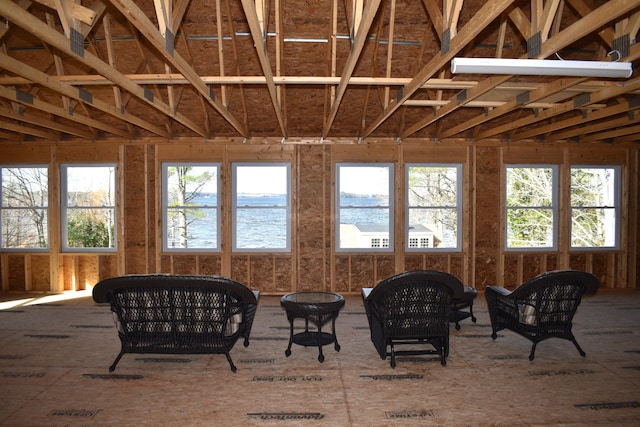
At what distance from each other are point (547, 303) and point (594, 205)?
5328mm

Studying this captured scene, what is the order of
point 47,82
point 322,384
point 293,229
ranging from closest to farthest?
point 322,384
point 47,82
point 293,229

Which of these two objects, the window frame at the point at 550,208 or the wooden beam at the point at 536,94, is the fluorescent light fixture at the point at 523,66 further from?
the window frame at the point at 550,208

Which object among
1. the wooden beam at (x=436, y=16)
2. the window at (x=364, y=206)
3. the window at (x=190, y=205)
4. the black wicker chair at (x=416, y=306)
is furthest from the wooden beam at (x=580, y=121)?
the window at (x=190, y=205)

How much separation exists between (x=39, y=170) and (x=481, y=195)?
895cm

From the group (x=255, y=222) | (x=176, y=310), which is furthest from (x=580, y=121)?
(x=176, y=310)

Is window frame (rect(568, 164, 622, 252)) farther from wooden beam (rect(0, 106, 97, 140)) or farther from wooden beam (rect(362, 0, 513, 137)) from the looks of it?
wooden beam (rect(0, 106, 97, 140))

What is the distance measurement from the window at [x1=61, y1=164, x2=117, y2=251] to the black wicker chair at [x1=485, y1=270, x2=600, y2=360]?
7.26 metres

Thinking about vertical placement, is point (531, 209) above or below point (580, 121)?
below

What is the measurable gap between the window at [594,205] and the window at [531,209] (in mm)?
495

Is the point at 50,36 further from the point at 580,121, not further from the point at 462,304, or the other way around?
the point at 580,121

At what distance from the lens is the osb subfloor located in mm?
3102

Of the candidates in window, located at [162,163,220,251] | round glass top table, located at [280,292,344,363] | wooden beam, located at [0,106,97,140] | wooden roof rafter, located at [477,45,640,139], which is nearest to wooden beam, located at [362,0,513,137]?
wooden roof rafter, located at [477,45,640,139]

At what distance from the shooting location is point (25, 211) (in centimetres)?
791

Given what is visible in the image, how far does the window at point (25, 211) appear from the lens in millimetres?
7887
